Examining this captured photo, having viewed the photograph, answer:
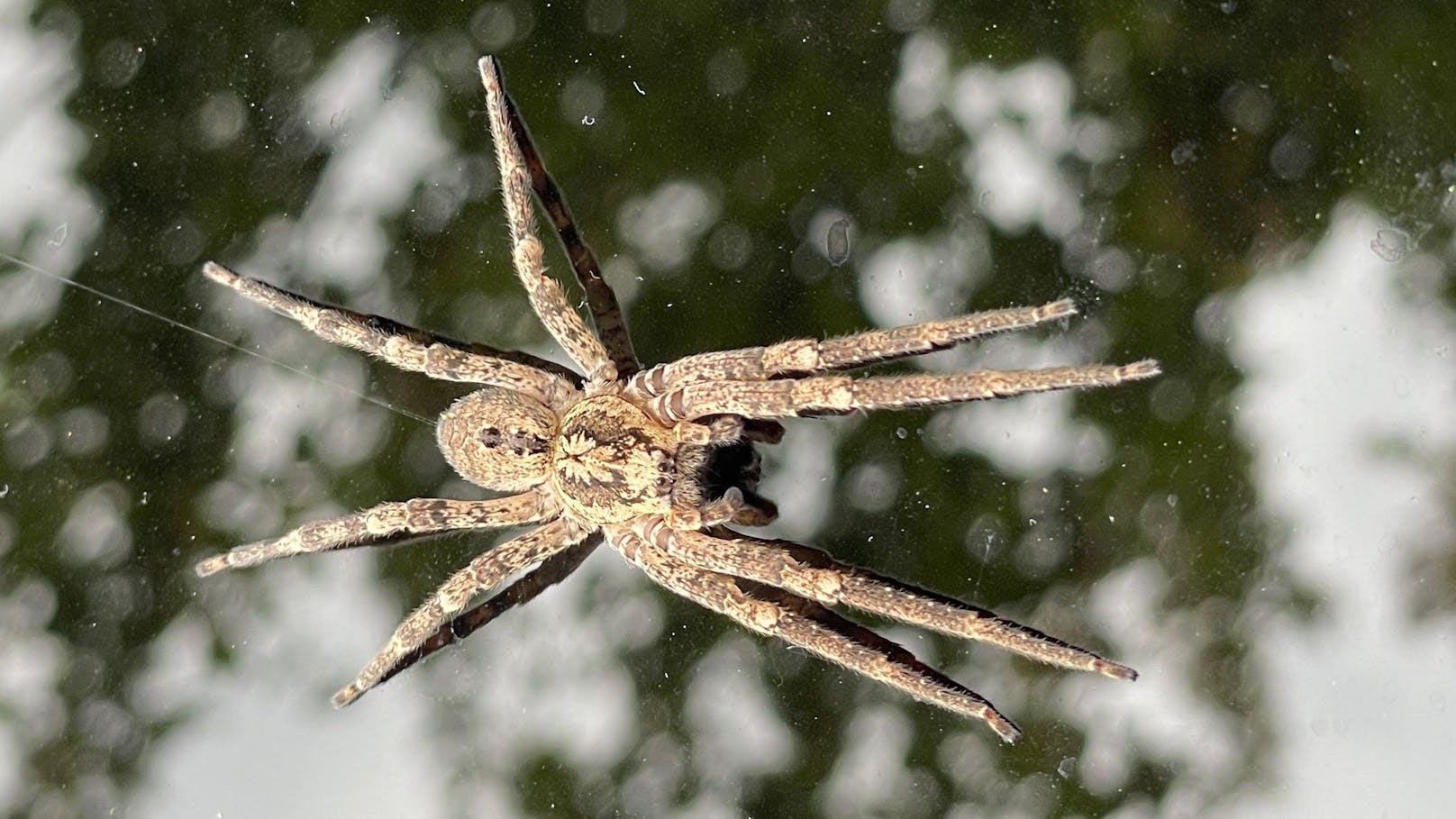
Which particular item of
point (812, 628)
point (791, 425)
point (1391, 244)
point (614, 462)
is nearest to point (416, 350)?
point (614, 462)

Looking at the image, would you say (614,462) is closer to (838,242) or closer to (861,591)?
(861,591)

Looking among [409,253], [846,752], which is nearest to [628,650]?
[846,752]

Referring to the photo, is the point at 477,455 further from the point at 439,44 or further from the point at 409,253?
the point at 439,44

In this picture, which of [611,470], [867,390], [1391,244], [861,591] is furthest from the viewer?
[611,470]

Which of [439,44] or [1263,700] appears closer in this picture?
[1263,700]

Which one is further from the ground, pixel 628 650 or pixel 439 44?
pixel 439 44

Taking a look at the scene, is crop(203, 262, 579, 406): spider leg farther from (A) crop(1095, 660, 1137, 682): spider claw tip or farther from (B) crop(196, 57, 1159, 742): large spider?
(A) crop(1095, 660, 1137, 682): spider claw tip
